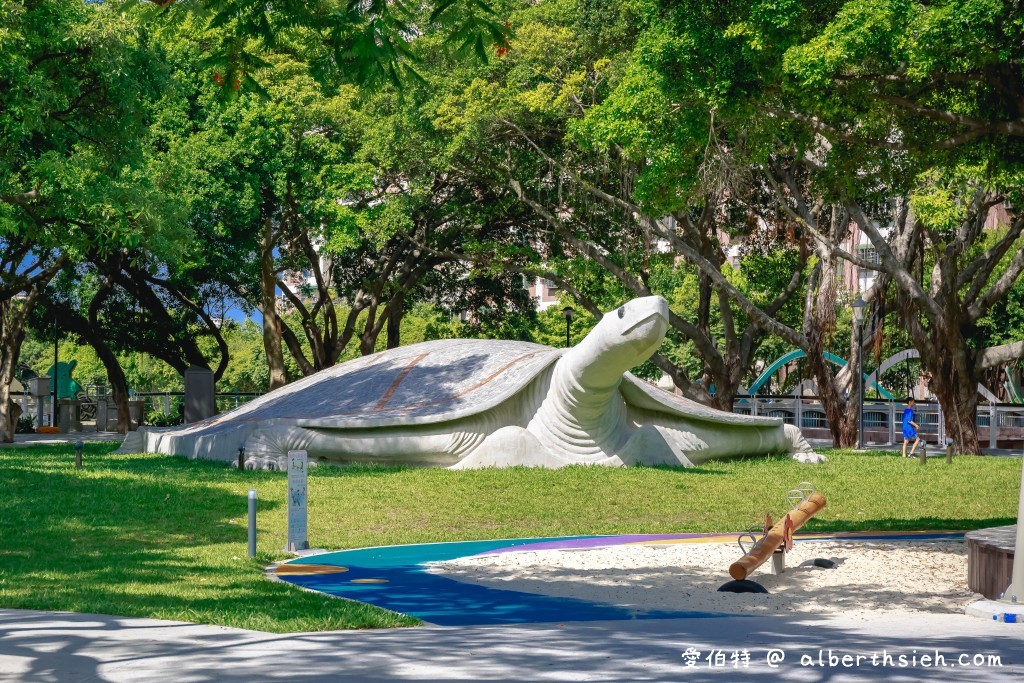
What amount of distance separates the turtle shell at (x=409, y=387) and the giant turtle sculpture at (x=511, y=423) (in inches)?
1.6

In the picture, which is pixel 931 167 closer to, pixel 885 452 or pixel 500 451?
pixel 500 451

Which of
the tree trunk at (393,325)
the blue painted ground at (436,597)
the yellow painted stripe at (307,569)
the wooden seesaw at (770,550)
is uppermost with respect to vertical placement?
the tree trunk at (393,325)

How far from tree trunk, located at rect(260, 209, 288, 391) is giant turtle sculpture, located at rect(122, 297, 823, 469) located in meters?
10.3

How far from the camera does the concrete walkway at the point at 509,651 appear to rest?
22.8ft

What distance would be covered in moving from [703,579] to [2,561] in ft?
24.1

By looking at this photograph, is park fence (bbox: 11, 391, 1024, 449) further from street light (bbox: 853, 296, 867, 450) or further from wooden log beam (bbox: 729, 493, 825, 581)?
wooden log beam (bbox: 729, 493, 825, 581)

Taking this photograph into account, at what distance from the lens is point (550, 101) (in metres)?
29.3

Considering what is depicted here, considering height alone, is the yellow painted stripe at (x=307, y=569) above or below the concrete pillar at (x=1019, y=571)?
below

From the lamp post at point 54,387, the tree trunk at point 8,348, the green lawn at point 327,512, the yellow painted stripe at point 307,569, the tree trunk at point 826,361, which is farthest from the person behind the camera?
the lamp post at point 54,387

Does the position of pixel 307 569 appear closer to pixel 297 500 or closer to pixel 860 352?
pixel 297 500

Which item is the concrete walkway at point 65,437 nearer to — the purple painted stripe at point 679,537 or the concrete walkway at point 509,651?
the purple painted stripe at point 679,537

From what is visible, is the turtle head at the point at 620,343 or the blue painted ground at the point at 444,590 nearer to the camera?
the blue painted ground at the point at 444,590

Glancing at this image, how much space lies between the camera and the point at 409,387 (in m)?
24.4

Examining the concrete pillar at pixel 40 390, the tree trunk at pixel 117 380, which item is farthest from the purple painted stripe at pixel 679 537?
the concrete pillar at pixel 40 390
